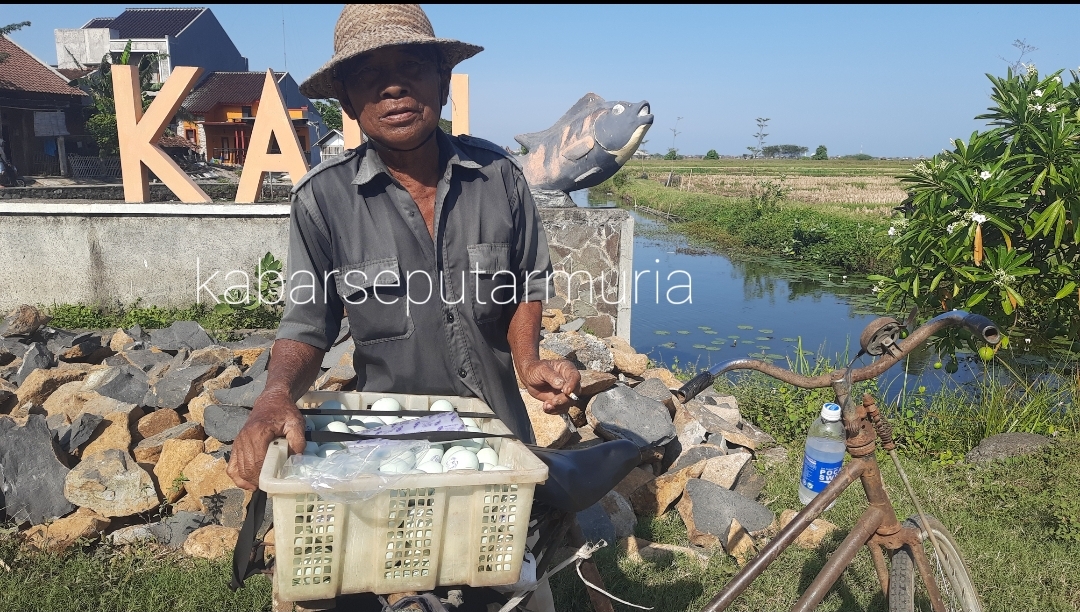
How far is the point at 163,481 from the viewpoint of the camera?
363 cm

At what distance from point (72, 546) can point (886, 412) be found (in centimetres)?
481

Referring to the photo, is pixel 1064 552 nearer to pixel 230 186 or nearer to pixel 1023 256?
A: pixel 1023 256

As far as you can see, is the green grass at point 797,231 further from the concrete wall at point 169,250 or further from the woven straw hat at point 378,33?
the woven straw hat at point 378,33

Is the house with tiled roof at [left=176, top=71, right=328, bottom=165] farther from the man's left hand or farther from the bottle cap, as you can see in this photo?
the man's left hand

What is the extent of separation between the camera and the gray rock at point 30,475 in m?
3.37

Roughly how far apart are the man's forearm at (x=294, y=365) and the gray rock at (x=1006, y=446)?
13.0ft

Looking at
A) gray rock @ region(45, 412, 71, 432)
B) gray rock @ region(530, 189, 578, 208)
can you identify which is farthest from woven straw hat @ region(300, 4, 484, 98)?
gray rock @ region(530, 189, 578, 208)

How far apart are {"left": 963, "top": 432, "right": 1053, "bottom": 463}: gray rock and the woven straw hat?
153 inches

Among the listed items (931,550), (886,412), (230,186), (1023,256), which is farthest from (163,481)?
(230,186)

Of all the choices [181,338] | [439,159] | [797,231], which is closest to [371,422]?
[439,159]

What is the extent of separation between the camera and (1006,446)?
4.30 metres

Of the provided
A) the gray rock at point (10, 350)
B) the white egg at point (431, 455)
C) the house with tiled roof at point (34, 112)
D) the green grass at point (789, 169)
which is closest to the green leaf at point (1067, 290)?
the white egg at point (431, 455)

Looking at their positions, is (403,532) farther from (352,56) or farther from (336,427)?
(352,56)

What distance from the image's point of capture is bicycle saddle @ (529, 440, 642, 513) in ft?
5.18
